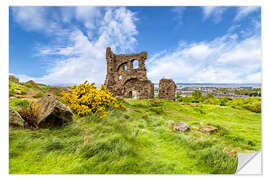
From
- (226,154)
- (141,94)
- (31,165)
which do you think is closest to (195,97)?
(141,94)

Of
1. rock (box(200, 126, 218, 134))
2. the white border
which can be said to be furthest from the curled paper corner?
rock (box(200, 126, 218, 134))

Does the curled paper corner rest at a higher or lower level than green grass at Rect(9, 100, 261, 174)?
lower

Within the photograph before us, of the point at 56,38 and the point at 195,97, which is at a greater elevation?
the point at 56,38

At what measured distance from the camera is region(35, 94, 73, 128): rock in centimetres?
321

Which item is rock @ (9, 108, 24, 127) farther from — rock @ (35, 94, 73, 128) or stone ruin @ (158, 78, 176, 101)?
stone ruin @ (158, 78, 176, 101)

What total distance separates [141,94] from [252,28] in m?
13.8

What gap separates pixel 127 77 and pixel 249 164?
1583cm

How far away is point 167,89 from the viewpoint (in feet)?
54.9

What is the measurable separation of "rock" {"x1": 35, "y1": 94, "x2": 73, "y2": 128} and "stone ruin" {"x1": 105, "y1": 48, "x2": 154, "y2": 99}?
13980 mm

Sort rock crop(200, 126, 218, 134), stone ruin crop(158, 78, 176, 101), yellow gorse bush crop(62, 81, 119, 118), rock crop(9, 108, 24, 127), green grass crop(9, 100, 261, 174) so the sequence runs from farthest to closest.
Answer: stone ruin crop(158, 78, 176, 101)
yellow gorse bush crop(62, 81, 119, 118)
rock crop(200, 126, 218, 134)
rock crop(9, 108, 24, 127)
green grass crop(9, 100, 261, 174)

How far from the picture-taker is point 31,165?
2195 millimetres
